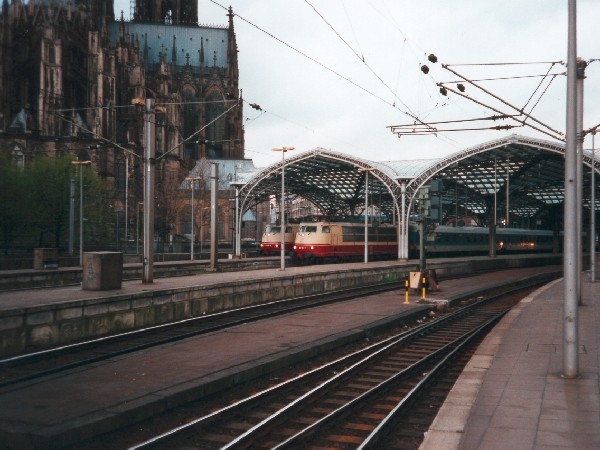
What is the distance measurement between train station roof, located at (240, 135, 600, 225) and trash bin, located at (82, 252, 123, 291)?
25.3m

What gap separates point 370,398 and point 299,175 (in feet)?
181

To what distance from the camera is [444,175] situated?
2248 inches

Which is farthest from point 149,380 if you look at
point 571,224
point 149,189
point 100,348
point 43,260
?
point 43,260

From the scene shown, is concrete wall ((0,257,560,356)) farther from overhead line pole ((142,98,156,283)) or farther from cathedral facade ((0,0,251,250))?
cathedral facade ((0,0,251,250))

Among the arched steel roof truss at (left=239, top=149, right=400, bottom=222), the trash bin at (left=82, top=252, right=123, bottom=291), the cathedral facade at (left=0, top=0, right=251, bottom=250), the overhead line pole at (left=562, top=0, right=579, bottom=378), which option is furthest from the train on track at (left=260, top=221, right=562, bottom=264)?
the overhead line pole at (left=562, top=0, right=579, bottom=378)

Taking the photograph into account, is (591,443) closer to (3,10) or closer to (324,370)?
(324,370)

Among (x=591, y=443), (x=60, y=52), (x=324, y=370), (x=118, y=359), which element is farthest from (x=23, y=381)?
(x=60, y=52)

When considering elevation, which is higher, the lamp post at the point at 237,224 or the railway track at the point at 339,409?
the lamp post at the point at 237,224

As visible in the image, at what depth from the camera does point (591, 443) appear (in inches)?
264

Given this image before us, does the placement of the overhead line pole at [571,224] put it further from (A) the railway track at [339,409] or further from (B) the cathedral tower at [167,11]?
(B) the cathedral tower at [167,11]

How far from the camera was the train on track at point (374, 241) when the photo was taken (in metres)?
47.1

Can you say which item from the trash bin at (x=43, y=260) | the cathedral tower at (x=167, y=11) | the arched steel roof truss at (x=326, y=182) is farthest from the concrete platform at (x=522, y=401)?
the cathedral tower at (x=167, y=11)

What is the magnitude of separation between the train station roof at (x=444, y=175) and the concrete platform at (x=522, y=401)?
27.2m

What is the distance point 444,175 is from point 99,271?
4307cm
